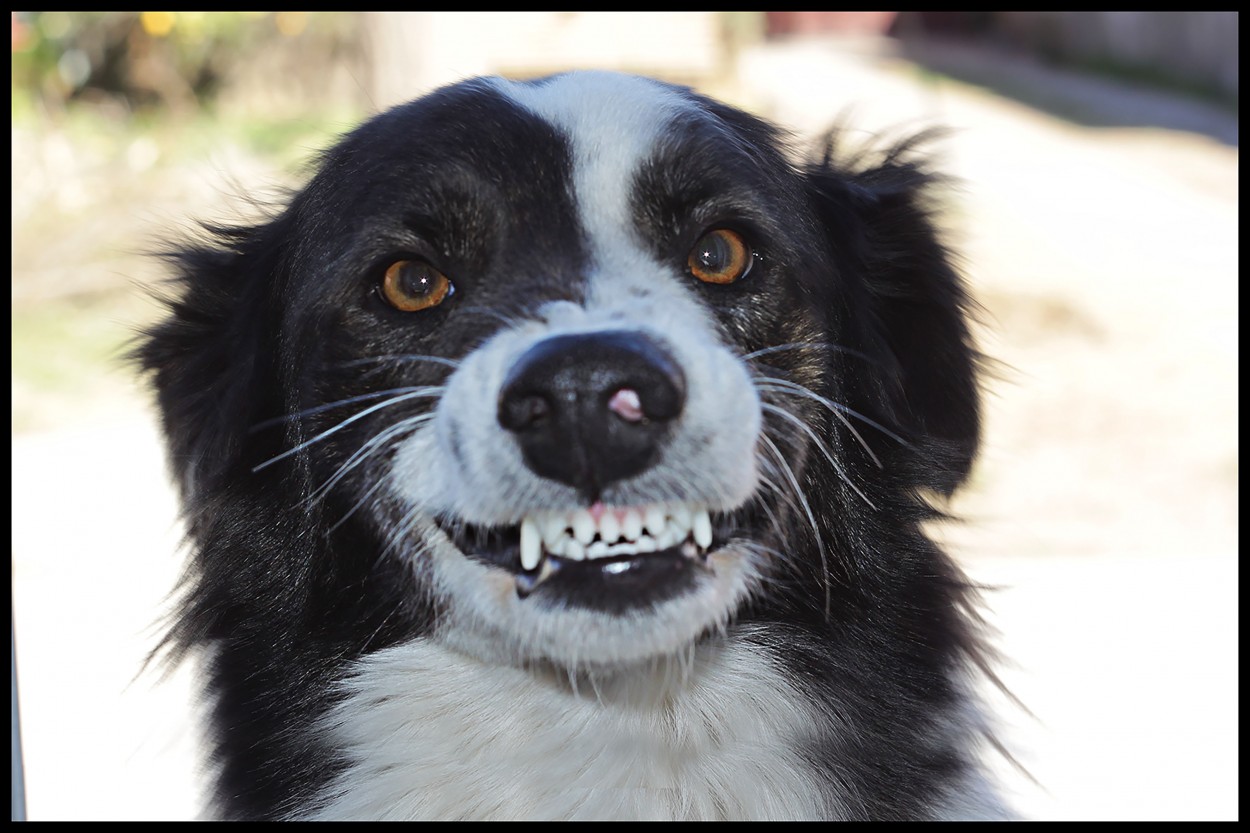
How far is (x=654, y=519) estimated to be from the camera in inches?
90.0

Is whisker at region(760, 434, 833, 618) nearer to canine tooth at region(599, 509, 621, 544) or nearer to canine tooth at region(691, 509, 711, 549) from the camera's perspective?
canine tooth at region(691, 509, 711, 549)

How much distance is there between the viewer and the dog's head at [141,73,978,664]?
223cm

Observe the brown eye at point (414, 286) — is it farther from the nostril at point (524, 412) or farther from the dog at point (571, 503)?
the nostril at point (524, 412)

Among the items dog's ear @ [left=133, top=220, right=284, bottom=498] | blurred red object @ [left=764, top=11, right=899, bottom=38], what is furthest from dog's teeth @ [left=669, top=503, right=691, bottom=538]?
blurred red object @ [left=764, top=11, right=899, bottom=38]

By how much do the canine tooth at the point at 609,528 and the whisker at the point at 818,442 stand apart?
37cm

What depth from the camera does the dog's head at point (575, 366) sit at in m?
2.23

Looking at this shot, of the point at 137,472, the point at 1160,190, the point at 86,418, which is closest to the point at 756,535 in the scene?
the point at 137,472

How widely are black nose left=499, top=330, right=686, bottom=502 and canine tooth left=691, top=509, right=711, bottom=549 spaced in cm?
20

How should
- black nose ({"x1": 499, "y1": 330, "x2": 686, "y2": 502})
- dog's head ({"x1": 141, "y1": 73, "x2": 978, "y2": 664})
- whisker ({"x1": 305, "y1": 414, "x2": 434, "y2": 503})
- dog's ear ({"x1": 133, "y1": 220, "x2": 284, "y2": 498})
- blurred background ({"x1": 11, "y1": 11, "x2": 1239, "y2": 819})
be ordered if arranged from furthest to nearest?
blurred background ({"x1": 11, "y1": 11, "x2": 1239, "y2": 819})
dog's ear ({"x1": 133, "y1": 220, "x2": 284, "y2": 498})
whisker ({"x1": 305, "y1": 414, "x2": 434, "y2": 503})
dog's head ({"x1": 141, "y1": 73, "x2": 978, "y2": 664})
black nose ({"x1": 499, "y1": 330, "x2": 686, "y2": 502})

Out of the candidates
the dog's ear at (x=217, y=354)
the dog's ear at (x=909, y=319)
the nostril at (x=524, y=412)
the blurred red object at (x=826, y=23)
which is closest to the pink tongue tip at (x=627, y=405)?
the nostril at (x=524, y=412)

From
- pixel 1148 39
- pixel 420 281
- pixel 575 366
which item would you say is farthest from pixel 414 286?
pixel 1148 39

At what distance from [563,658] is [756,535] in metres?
0.47

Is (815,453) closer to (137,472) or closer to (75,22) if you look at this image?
(137,472)
